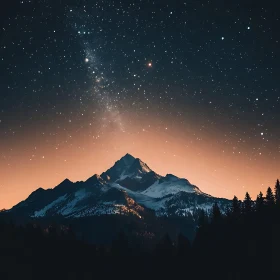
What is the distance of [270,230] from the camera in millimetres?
70000

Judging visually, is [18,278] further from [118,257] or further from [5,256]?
[118,257]

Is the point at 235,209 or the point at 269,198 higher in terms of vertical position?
the point at 269,198

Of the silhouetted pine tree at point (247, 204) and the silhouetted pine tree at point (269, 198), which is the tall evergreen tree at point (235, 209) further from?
the silhouetted pine tree at point (269, 198)

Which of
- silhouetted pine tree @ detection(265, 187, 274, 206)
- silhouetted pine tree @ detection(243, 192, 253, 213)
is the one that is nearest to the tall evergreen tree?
silhouetted pine tree @ detection(243, 192, 253, 213)

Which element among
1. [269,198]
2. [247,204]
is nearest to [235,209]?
[247,204]

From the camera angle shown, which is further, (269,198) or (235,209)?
(235,209)

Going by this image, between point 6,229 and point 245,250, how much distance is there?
63.0m

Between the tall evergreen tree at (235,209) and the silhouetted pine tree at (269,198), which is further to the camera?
the tall evergreen tree at (235,209)

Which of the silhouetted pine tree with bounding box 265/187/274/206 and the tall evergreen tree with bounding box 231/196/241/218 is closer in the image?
the silhouetted pine tree with bounding box 265/187/274/206

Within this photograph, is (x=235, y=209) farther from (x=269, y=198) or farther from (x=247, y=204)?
(x=269, y=198)

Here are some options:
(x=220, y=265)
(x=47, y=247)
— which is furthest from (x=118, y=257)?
(x=220, y=265)

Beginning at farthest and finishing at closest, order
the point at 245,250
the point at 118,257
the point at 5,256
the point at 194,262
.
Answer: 1. the point at 118,257
2. the point at 5,256
3. the point at 194,262
4. the point at 245,250

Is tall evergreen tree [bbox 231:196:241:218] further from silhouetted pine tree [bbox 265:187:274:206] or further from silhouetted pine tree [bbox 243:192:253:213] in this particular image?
silhouetted pine tree [bbox 265:187:274:206]

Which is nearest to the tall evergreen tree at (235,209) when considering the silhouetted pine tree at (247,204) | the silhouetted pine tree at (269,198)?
the silhouetted pine tree at (247,204)
